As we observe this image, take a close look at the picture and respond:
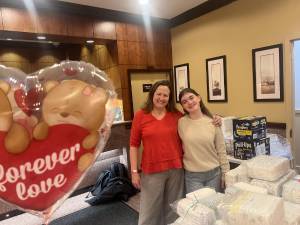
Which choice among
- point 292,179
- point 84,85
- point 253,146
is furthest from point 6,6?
point 292,179

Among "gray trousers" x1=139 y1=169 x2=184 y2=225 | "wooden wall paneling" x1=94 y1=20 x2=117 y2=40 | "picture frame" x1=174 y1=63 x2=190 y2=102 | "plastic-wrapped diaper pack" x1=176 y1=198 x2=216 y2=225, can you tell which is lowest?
"gray trousers" x1=139 y1=169 x2=184 y2=225

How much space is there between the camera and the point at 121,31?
372 centimetres

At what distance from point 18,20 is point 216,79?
2.68 metres

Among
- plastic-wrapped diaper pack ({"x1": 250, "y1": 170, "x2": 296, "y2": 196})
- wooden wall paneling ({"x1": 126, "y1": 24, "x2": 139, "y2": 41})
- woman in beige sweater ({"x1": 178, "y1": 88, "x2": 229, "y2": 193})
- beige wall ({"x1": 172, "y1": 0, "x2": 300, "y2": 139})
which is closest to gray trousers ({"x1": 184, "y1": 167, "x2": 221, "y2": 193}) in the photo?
woman in beige sweater ({"x1": 178, "y1": 88, "x2": 229, "y2": 193})

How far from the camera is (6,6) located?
2830 millimetres

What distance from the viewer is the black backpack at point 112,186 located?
3.05 m

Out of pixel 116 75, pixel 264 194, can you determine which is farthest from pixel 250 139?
pixel 116 75

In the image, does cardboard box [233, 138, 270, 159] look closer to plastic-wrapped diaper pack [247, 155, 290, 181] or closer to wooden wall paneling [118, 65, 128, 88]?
plastic-wrapped diaper pack [247, 155, 290, 181]

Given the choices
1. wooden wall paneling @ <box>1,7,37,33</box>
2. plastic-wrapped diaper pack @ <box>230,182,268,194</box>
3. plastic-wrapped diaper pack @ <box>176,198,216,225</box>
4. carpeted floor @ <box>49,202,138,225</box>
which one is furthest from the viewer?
wooden wall paneling @ <box>1,7,37,33</box>

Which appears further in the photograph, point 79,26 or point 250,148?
point 79,26

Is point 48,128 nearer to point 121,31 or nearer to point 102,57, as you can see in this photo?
point 121,31

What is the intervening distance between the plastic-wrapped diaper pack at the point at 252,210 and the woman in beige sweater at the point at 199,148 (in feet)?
2.40

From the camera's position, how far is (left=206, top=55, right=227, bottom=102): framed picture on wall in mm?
3398

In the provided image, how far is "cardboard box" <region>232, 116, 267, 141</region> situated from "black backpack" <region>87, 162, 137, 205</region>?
1.65 m
